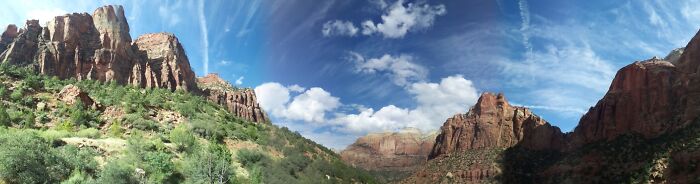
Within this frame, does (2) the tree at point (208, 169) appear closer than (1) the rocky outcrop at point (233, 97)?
Yes

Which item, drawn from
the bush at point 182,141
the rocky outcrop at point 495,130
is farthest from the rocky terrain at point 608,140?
the bush at point 182,141

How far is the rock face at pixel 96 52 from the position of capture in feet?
296

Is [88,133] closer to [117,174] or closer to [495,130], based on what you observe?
[117,174]

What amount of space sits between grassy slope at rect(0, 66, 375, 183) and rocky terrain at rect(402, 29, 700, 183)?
4796 cm

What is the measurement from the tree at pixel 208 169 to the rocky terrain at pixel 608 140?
64.2m

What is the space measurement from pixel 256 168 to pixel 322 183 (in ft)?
48.3

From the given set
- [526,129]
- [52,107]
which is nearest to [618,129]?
[526,129]

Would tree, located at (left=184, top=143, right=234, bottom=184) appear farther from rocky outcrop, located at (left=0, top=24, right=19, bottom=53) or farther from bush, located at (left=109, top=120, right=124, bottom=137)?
rocky outcrop, located at (left=0, top=24, right=19, bottom=53)

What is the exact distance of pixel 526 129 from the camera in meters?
134

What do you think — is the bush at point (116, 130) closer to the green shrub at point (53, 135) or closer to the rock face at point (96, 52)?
the green shrub at point (53, 135)

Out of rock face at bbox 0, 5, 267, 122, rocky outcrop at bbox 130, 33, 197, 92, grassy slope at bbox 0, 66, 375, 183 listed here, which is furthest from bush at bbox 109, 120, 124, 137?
rocky outcrop at bbox 130, 33, 197, 92

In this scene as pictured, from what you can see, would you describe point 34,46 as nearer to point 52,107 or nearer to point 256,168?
point 52,107

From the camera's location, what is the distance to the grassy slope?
120 feet

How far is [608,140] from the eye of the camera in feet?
340
